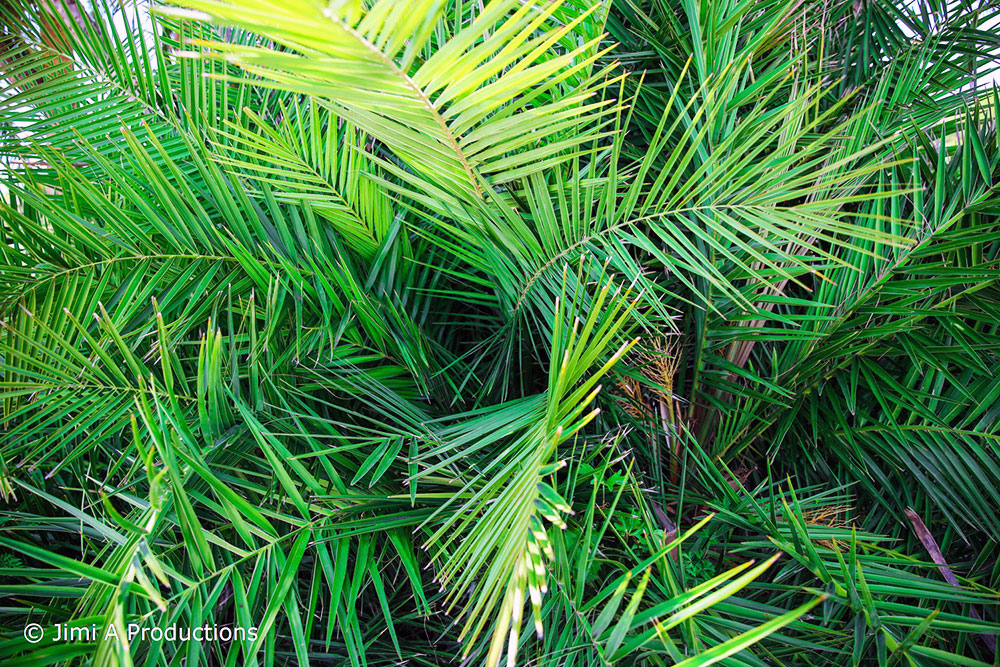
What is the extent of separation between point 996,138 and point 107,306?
1.07 m

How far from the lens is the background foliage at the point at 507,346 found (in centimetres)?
48

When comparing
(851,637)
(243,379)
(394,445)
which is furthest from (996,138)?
(243,379)

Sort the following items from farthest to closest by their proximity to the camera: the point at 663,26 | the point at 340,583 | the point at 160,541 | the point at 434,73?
the point at 663,26
the point at 160,541
the point at 340,583
the point at 434,73

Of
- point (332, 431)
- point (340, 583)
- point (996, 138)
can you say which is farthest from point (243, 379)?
point (996, 138)

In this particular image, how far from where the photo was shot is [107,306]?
2.25ft

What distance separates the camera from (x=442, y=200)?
0.57 m

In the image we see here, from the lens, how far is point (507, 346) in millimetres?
712

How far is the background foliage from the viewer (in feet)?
1.59

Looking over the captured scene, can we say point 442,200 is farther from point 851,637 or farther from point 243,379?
point 851,637

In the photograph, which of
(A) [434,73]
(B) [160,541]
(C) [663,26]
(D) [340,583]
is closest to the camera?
(A) [434,73]

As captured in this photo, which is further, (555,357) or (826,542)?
(826,542)

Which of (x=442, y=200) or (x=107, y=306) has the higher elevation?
(x=442, y=200)

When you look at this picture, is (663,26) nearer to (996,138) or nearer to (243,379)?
(996,138)

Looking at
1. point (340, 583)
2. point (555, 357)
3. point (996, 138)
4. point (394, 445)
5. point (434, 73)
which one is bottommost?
point (340, 583)
